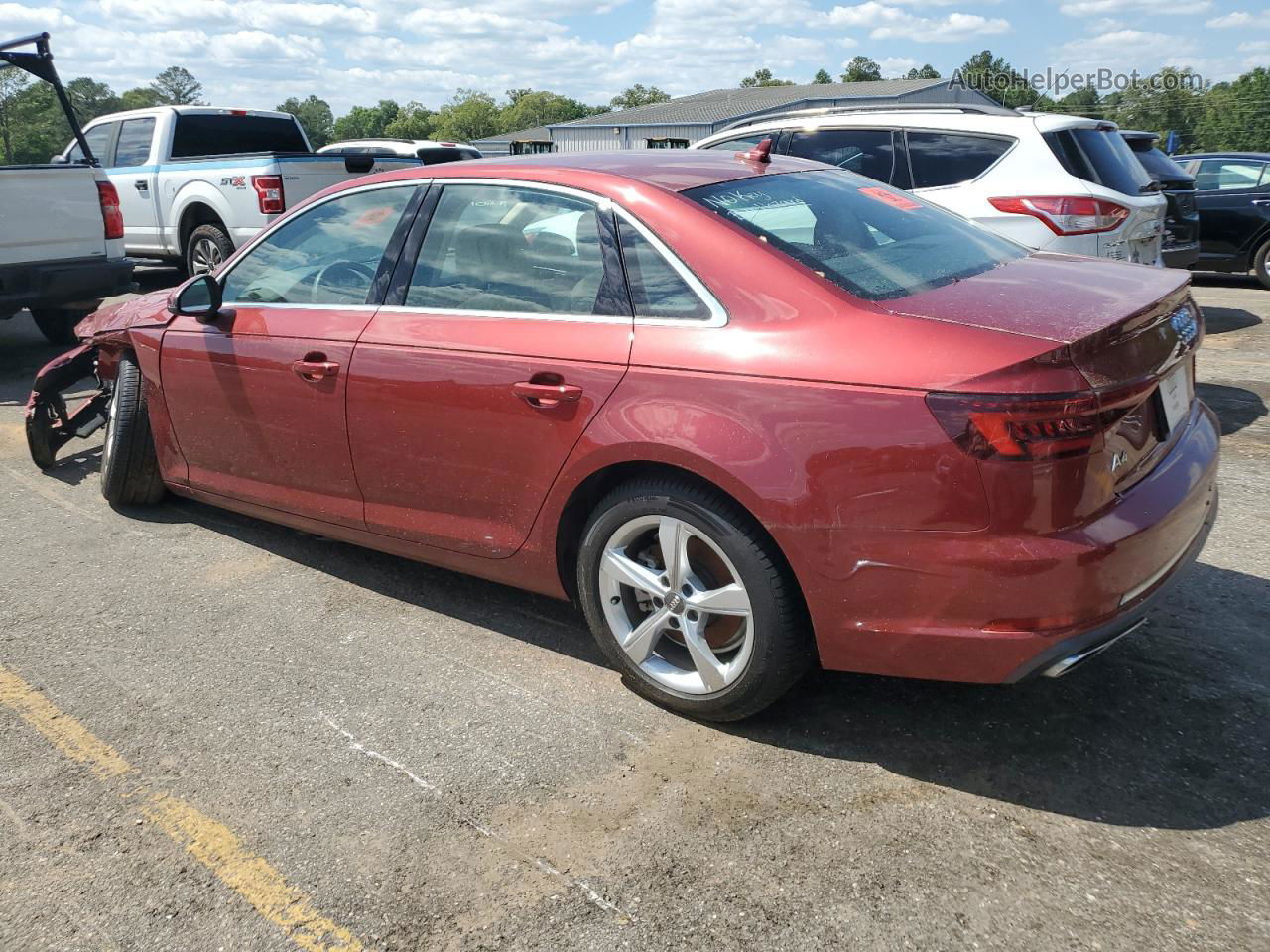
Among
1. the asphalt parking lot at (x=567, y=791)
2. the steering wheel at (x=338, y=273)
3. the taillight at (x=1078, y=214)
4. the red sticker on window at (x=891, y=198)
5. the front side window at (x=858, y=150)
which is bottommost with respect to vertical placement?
the asphalt parking lot at (x=567, y=791)

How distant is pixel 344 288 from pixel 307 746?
172 cm

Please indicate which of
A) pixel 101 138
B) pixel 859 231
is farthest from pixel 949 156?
pixel 101 138

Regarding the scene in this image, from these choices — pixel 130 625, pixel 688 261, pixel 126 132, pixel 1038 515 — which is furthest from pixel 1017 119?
pixel 126 132

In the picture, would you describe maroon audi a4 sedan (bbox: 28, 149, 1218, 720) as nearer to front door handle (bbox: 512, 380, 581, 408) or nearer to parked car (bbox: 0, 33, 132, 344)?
front door handle (bbox: 512, 380, 581, 408)

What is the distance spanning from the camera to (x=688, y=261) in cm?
304

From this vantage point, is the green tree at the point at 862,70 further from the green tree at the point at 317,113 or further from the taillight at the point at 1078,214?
the taillight at the point at 1078,214

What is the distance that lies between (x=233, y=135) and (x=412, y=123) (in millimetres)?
151643

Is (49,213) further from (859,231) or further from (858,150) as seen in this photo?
(859,231)

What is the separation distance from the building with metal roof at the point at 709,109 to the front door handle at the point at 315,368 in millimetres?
46156

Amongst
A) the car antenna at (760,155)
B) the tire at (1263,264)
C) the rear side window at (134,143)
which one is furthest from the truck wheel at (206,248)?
the tire at (1263,264)

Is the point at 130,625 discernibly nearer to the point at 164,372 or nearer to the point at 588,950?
the point at 164,372

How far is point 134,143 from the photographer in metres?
12.3

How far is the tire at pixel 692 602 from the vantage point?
2848 millimetres

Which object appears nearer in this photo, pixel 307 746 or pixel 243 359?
pixel 307 746
